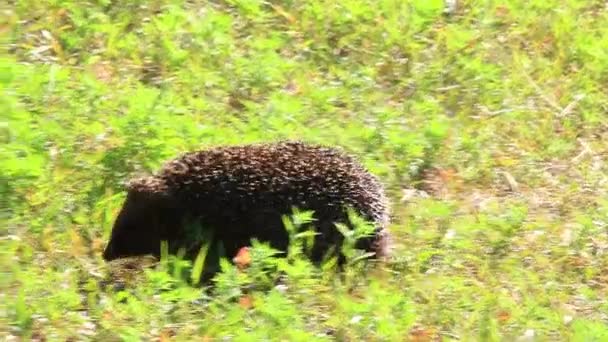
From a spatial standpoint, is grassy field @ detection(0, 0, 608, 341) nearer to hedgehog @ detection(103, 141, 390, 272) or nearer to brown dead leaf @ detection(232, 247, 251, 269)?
brown dead leaf @ detection(232, 247, 251, 269)

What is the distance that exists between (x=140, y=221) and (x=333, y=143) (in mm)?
1602

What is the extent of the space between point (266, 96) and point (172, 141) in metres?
1.19

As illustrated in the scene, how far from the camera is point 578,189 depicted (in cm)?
669

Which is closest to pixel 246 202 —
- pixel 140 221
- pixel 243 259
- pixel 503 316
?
pixel 243 259

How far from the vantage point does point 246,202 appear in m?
5.45

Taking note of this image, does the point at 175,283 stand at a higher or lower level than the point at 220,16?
lower

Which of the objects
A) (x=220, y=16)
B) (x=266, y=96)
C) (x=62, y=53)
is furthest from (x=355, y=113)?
(x=62, y=53)

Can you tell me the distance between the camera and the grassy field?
4789mm

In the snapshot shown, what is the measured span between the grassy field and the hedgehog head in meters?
0.10

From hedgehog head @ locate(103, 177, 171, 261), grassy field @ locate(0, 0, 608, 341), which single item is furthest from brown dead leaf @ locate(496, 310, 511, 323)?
hedgehog head @ locate(103, 177, 171, 261)

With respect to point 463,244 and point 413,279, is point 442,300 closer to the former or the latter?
point 413,279

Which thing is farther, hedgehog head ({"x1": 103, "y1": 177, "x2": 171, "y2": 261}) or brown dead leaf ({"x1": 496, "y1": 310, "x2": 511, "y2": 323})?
hedgehog head ({"x1": 103, "y1": 177, "x2": 171, "y2": 261})

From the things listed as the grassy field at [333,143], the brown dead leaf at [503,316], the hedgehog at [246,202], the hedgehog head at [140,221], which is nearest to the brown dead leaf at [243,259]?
the grassy field at [333,143]

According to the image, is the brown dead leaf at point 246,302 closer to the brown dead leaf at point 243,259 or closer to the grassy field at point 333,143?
the grassy field at point 333,143
